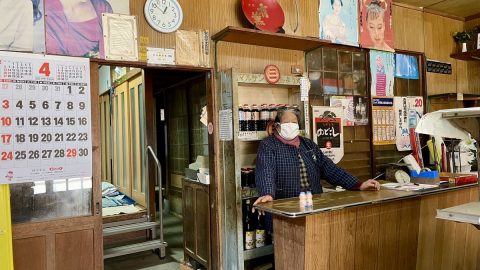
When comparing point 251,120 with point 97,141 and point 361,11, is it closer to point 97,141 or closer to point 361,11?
point 97,141

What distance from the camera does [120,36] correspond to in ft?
9.07

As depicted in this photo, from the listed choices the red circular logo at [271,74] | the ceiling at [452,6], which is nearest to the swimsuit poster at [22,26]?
the red circular logo at [271,74]

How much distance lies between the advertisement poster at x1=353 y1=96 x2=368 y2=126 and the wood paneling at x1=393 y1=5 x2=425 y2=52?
0.93 m

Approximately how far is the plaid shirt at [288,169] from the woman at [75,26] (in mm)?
1520

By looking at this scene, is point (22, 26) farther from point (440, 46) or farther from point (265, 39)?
point (440, 46)

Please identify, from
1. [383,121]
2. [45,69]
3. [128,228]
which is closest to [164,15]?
[45,69]

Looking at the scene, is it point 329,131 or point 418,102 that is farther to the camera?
point 418,102

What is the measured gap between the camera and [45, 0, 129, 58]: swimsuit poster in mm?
2520

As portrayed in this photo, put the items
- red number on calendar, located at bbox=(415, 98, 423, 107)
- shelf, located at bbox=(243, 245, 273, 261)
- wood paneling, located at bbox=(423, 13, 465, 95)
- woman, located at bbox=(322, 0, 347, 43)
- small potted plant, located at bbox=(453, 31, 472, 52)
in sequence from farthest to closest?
small potted plant, located at bbox=(453, 31, 472, 52) < wood paneling, located at bbox=(423, 13, 465, 95) < red number on calendar, located at bbox=(415, 98, 423, 107) < woman, located at bbox=(322, 0, 347, 43) < shelf, located at bbox=(243, 245, 273, 261)

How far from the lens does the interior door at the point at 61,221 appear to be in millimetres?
2445

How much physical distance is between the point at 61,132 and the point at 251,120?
1541 millimetres

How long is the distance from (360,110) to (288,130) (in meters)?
1.56

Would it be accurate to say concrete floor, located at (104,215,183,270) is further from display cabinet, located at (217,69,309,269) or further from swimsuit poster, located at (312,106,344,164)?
swimsuit poster, located at (312,106,344,164)

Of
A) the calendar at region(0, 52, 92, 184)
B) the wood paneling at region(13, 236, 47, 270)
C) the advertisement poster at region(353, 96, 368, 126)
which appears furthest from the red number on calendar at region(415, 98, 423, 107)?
the wood paneling at region(13, 236, 47, 270)
